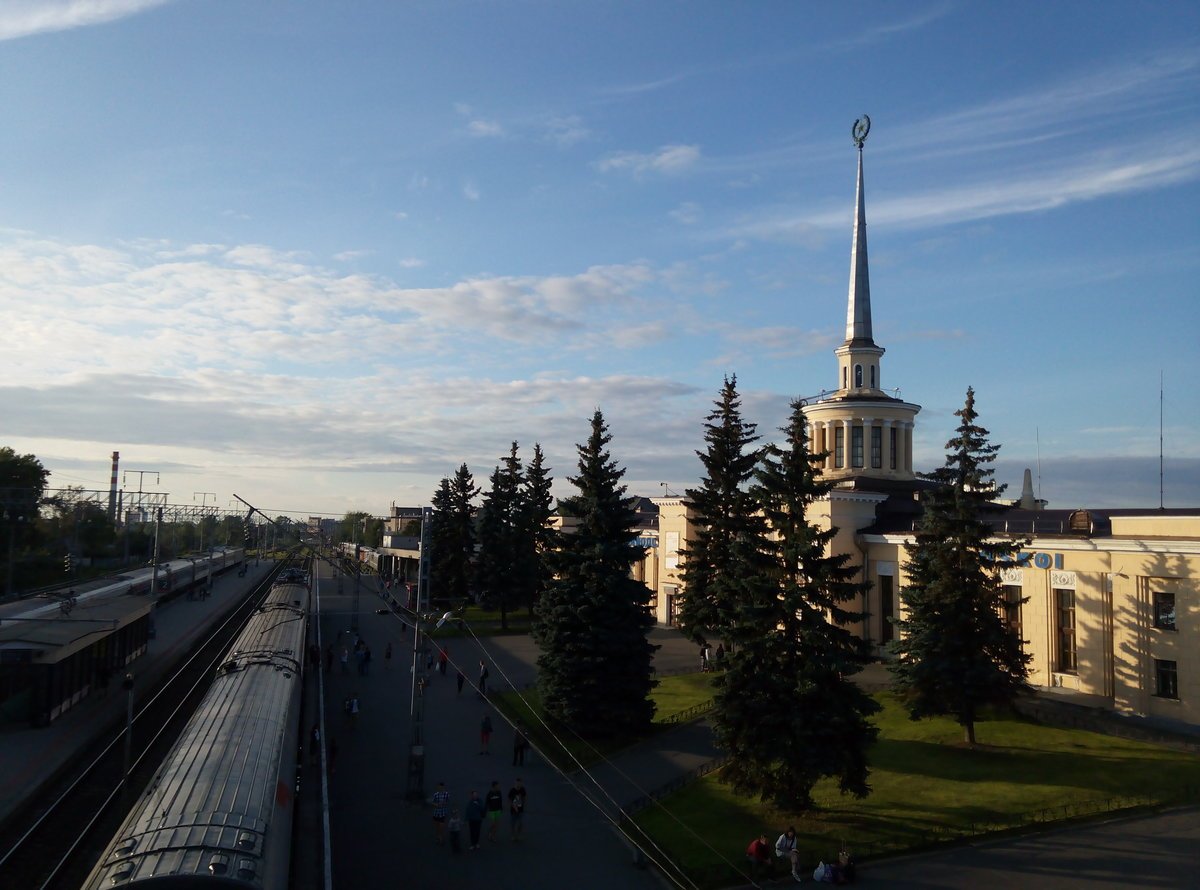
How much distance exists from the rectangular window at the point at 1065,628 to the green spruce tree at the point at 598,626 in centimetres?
1593

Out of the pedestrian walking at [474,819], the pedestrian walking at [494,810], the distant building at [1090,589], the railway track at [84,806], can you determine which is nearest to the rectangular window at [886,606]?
the distant building at [1090,589]

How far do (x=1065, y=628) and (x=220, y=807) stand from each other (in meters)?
30.8

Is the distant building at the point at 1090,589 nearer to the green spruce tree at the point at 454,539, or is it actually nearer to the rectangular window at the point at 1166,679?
the rectangular window at the point at 1166,679

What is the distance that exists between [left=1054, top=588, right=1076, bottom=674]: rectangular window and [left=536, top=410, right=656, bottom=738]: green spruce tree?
15.9 metres

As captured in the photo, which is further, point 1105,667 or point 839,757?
point 1105,667

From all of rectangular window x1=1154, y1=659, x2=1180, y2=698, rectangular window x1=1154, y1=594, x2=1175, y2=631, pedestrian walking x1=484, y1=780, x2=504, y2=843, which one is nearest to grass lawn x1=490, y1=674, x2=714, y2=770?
pedestrian walking x1=484, y1=780, x2=504, y2=843

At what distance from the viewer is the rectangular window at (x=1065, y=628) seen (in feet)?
104

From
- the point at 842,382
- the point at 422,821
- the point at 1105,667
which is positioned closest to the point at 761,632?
the point at 422,821

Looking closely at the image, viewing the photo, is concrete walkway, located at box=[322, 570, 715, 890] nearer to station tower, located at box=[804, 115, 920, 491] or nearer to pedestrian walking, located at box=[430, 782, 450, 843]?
pedestrian walking, located at box=[430, 782, 450, 843]

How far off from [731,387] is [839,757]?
20.9 metres

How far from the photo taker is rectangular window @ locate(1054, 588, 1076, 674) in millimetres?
31734

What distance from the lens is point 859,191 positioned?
55531mm

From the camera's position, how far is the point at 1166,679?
2780cm

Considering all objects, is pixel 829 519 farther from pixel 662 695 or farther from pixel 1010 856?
pixel 1010 856
